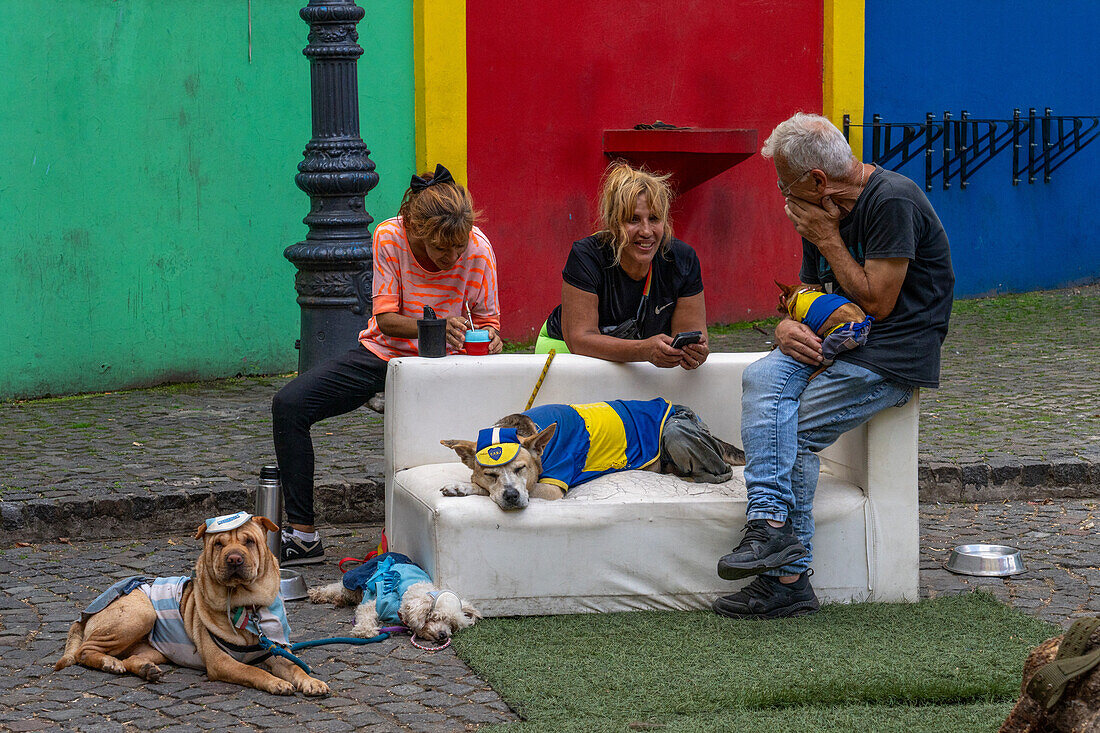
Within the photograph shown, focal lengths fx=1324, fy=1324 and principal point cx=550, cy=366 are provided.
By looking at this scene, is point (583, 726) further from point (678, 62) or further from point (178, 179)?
point (678, 62)

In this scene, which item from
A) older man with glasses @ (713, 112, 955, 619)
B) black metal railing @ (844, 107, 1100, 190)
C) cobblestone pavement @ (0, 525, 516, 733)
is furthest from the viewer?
black metal railing @ (844, 107, 1100, 190)

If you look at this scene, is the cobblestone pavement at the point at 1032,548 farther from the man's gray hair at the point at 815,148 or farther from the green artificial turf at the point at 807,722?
the man's gray hair at the point at 815,148

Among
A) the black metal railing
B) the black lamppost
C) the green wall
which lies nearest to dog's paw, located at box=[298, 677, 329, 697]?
the black lamppost

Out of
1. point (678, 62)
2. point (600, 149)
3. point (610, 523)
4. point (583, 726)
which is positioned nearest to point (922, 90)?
point (678, 62)

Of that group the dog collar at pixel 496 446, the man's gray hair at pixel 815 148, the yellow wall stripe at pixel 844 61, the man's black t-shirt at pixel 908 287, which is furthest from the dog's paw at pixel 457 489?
the yellow wall stripe at pixel 844 61

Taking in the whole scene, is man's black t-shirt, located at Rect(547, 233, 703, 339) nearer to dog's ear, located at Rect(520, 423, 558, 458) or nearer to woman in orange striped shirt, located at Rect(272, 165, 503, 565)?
woman in orange striped shirt, located at Rect(272, 165, 503, 565)

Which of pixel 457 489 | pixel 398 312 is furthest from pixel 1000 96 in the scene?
pixel 457 489

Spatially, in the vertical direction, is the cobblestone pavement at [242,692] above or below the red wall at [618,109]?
below

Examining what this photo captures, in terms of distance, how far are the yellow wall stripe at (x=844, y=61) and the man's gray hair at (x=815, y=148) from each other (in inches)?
300

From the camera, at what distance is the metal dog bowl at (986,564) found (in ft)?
17.4

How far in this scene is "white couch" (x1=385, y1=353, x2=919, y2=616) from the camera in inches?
187

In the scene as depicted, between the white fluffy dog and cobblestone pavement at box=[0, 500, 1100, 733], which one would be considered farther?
the white fluffy dog

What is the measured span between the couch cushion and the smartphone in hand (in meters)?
0.61

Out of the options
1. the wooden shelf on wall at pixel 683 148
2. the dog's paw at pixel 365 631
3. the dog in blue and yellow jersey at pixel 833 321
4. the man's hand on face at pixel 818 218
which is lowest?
the dog's paw at pixel 365 631
